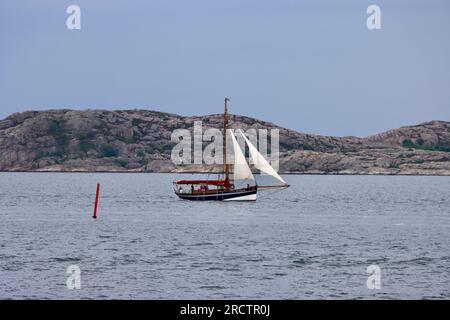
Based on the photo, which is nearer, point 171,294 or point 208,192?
point 171,294

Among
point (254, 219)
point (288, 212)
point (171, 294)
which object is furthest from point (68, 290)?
point (288, 212)

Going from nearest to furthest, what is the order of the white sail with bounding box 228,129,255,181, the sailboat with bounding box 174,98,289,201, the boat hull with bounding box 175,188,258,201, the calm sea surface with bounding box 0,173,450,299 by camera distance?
the calm sea surface with bounding box 0,173,450,299 < the sailboat with bounding box 174,98,289,201 < the white sail with bounding box 228,129,255,181 < the boat hull with bounding box 175,188,258,201

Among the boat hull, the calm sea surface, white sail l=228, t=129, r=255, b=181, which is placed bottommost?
the calm sea surface

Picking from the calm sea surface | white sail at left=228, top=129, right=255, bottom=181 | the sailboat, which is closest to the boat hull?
the sailboat

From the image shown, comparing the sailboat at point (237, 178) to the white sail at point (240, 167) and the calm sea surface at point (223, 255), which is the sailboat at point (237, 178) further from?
the calm sea surface at point (223, 255)

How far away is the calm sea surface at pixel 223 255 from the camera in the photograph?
41156mm

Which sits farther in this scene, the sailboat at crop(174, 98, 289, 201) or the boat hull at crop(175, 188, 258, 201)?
the boat hull at crop(175, 188, 258, 201)

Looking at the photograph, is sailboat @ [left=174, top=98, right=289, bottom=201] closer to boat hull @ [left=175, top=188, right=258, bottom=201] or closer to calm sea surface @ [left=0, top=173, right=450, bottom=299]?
boat hull @ [left=175, top=188, right=258, bottom=201]

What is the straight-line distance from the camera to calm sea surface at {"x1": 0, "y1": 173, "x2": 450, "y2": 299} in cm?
4116

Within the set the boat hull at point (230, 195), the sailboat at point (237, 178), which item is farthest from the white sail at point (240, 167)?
the boat hull at point (230, 195)

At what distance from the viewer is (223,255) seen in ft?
181

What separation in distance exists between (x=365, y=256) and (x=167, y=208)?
5852cm
